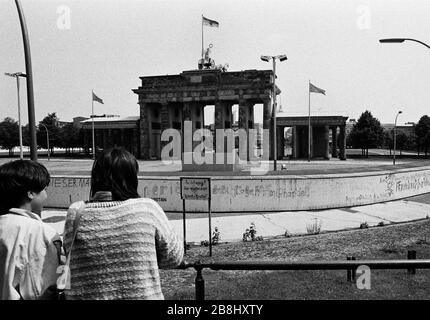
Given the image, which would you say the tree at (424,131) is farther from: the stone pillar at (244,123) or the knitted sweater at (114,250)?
the knitted sweater at (114,250)

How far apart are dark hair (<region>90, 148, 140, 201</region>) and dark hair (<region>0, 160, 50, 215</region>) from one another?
16.2 inches

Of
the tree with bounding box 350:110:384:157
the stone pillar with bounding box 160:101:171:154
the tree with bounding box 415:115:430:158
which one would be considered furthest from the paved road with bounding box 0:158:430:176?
the tree with bounding box 415:115:430:158

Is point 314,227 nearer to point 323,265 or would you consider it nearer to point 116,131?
point 323,265

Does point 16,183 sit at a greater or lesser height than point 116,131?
lesser

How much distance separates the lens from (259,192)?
19953 millimetres

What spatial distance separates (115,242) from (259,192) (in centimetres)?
1799

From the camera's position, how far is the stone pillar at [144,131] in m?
67.2

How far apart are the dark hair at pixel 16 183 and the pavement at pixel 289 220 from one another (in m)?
11.8

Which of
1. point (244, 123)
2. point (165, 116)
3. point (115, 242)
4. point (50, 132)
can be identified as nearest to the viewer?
point (115, 242)

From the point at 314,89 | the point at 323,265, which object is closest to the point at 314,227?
the point at 323,265

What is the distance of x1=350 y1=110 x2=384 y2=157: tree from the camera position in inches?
2734

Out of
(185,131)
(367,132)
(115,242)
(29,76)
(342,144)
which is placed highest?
(185,131)

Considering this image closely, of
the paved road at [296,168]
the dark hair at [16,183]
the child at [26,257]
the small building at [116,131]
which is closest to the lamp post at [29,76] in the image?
the dark hair at [16,183]
